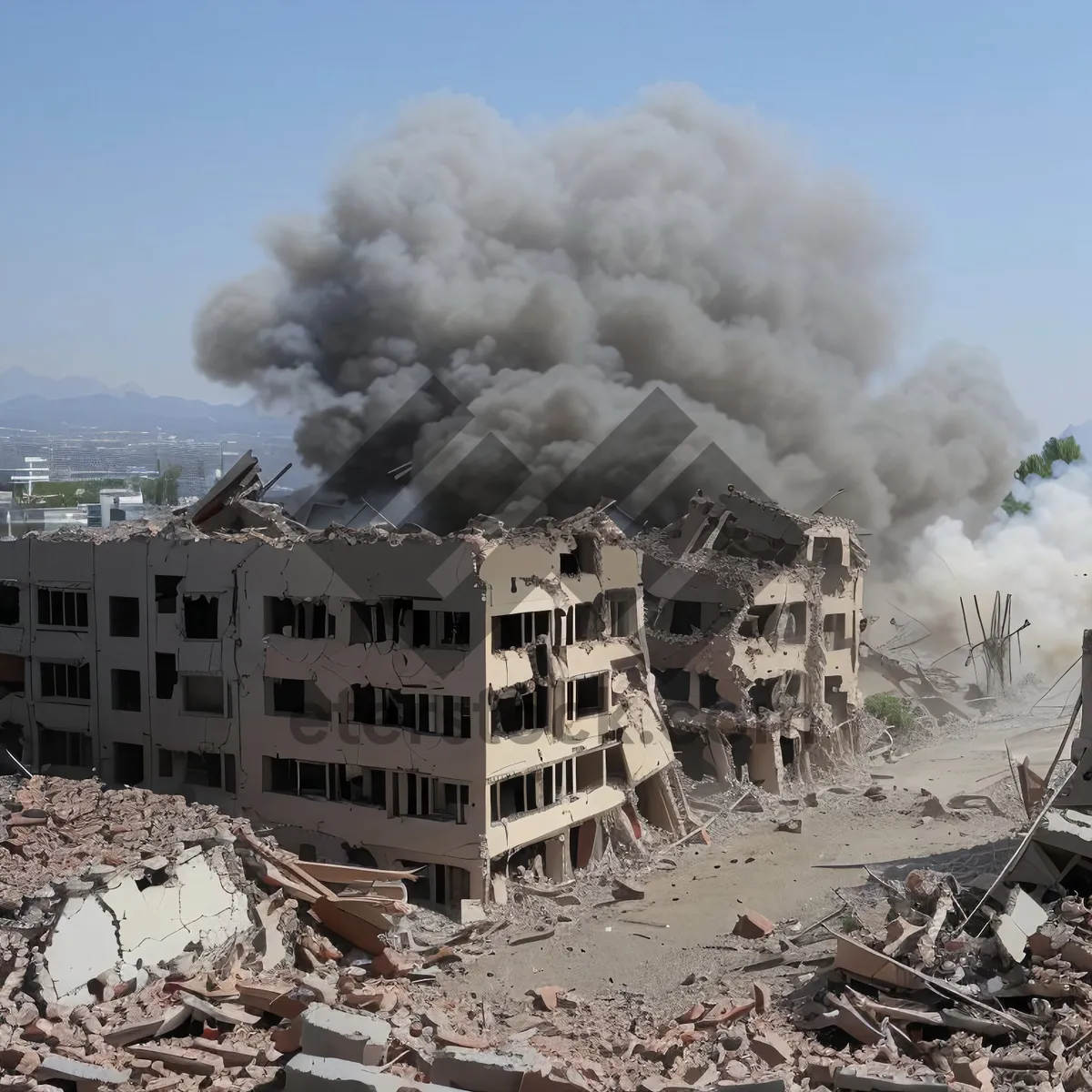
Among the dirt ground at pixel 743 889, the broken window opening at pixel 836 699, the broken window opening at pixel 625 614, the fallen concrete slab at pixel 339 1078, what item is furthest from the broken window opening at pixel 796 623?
the fallen concrete slab at pixel 339 1078

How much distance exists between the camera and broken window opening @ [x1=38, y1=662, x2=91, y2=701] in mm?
22344

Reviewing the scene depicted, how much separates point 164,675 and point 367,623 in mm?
4392

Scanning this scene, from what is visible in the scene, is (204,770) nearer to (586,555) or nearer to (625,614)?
(586,555)

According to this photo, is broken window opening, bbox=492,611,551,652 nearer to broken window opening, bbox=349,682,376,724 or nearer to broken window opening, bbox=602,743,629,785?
broken window opening, bbox=349,682,376,724

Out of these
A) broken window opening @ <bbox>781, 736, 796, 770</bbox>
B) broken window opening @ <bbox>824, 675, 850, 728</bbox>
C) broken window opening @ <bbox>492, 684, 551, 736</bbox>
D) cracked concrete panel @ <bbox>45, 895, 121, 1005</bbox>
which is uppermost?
broken window opening @ <bbox>492, 684, 551, 736</bbox>

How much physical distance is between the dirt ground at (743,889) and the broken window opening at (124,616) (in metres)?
8.74

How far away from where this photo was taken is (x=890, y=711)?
111 feet

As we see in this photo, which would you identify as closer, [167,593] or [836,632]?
[167,593]

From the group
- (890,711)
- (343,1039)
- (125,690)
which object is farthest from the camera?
(890,711)

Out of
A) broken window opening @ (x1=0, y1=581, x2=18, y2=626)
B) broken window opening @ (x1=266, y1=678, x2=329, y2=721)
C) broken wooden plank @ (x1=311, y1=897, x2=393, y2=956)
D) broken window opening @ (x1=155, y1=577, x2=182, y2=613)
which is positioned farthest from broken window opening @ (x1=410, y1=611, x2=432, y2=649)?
broken window opening @ (x1=0, y1=581, x2=18, y2=626)

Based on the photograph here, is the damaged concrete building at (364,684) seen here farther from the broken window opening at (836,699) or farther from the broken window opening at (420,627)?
the broken window opening at (836,699)

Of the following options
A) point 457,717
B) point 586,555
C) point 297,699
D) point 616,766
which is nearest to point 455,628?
point 457,717

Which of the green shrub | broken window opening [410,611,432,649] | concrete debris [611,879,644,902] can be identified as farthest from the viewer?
the green shrub

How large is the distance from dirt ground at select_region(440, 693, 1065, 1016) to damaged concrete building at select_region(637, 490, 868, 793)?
1624 mm
